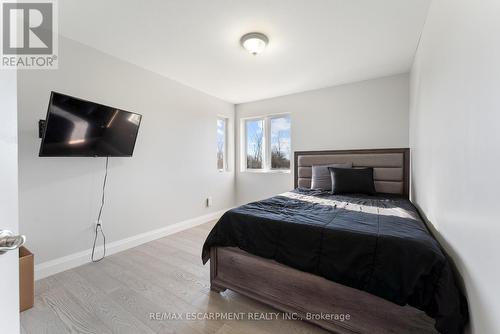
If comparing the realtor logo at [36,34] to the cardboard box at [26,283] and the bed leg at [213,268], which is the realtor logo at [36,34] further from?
the bed leg at [213,268]

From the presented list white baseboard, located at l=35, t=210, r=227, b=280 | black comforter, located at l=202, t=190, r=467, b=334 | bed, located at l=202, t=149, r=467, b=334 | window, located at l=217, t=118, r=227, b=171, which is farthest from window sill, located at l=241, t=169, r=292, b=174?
black comforter, located at l=202, t=190, r=467, b=334

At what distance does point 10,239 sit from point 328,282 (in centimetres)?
155

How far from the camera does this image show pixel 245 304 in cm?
174

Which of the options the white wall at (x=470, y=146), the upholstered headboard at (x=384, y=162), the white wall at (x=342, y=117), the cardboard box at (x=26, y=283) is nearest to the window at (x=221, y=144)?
the white wall at (x=342, y=117)

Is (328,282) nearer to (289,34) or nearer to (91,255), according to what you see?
(289,34)

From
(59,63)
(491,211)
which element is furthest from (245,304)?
(59,63)

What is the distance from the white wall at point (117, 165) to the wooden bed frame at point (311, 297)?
1.59 meters

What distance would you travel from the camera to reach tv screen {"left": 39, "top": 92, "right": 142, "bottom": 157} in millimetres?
1888

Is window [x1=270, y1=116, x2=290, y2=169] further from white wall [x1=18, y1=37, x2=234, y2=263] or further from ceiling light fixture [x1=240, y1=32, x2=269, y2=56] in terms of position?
ceiling light fixture [x1=240, y1=32, x2=269, y2=56]

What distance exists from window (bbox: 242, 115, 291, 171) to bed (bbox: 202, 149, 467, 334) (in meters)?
2.24

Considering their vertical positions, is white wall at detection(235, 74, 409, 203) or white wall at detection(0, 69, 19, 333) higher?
white wall at detection(235, 74, 409, 203)

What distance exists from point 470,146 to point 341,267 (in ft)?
3.05

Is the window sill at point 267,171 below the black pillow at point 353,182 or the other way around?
the other way around

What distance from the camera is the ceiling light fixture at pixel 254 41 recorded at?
7.15 feet
